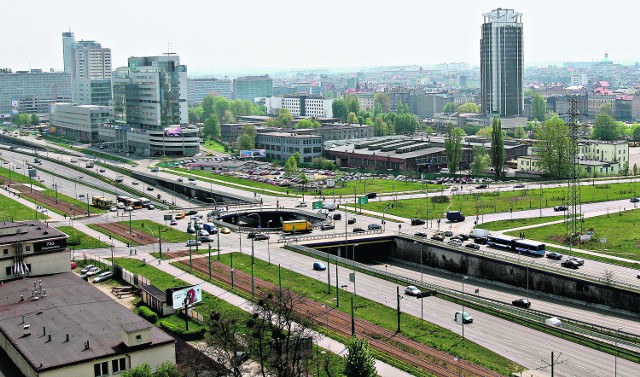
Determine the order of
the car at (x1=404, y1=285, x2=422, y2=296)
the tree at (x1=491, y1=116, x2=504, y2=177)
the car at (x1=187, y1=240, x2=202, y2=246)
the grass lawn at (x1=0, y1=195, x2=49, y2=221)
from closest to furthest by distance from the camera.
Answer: the car at (x1=404, y1=285, x2=422, y2=296)
the car at (x1=187, y1=240, x2=202, y2=246)
the grass lawn at (x1=0, y1=195, x2=49, y2=221)
the tree at (x1=491, y1=116, x2=504, y2=177)

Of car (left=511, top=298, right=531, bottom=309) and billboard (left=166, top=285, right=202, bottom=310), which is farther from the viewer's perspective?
car (left=511, top=298, right=531, bottom=309)

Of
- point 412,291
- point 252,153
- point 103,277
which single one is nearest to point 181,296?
point 103,277

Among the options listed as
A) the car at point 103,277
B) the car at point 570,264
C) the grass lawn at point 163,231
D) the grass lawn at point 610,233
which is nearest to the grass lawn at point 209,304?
the car at point 103,277

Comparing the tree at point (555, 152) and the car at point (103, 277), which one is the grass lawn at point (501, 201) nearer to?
the tree at point (555, 152)

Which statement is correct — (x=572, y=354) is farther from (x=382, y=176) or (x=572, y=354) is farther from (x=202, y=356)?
(x=382, y=176)

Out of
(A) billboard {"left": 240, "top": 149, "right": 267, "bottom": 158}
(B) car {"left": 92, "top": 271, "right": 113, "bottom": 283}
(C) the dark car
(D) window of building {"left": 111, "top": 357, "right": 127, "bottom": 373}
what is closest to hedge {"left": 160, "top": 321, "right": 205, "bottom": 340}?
(D) window of building {"left": 111, "top": 357, "right": 127, "bottom": 373}

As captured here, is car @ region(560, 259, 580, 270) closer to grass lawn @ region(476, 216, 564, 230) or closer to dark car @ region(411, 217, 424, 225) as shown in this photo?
grass lawn @ region(476, 216, 564, 230)
